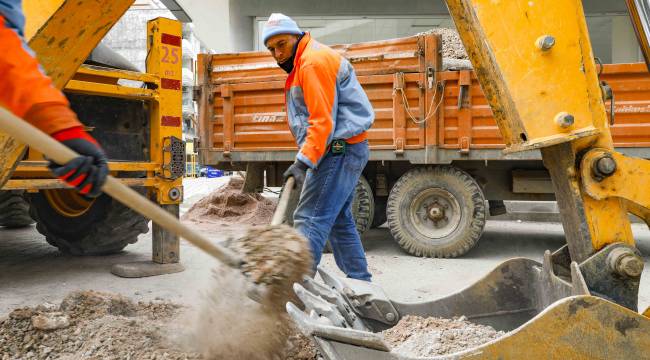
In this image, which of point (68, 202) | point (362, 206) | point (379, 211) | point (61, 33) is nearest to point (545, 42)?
point (61, 33)

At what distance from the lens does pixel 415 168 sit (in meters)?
6.44

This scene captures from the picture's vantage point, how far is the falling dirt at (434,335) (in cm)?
253

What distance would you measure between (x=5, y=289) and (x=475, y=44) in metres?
4.05

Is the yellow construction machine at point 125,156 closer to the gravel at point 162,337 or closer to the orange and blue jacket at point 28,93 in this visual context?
the gravel at point 162,337

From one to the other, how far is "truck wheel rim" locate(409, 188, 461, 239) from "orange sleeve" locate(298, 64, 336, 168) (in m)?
3.24

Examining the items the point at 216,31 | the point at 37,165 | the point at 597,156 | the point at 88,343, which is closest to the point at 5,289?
the point at 37,165

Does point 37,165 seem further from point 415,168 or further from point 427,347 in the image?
point 415,168

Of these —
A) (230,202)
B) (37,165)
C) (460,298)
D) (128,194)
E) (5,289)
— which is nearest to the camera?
(128,194)

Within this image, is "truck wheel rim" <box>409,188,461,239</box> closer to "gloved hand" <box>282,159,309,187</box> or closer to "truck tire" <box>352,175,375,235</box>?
"truck tire" <box>352,175,375,235</box>

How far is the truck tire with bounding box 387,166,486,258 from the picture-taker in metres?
6.18

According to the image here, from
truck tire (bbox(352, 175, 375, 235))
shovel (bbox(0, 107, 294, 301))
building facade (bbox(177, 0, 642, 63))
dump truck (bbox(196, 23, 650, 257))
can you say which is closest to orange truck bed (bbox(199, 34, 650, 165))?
dump truck (bbox(196, 23, 650, 257))

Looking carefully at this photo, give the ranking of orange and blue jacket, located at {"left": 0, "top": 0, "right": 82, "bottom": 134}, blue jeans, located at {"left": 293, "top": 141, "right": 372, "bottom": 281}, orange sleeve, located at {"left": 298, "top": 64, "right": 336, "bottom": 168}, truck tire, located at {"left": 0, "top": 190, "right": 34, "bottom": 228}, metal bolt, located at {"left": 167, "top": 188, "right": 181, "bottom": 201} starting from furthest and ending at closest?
truck tire, located at {"left": 0, "top": 190, "right": 34, "bottom": 228}, metal bolt, located at {"left": 167, "top": 188, "right": 181, "bottom": 201}, blue jeans, located at {"left": 293, "top": 141, "right": 372, "bottom": 281}, orange sleeve, located at {"left": 298, "top": 64, "right": 336, "bottom": 168}, orange and blue jacket, located at {"left": 0, "top": 0, "right": 82, "bottom": 134}

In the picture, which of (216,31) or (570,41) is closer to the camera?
(570,41)

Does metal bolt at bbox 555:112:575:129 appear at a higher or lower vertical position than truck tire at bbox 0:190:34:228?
higher
